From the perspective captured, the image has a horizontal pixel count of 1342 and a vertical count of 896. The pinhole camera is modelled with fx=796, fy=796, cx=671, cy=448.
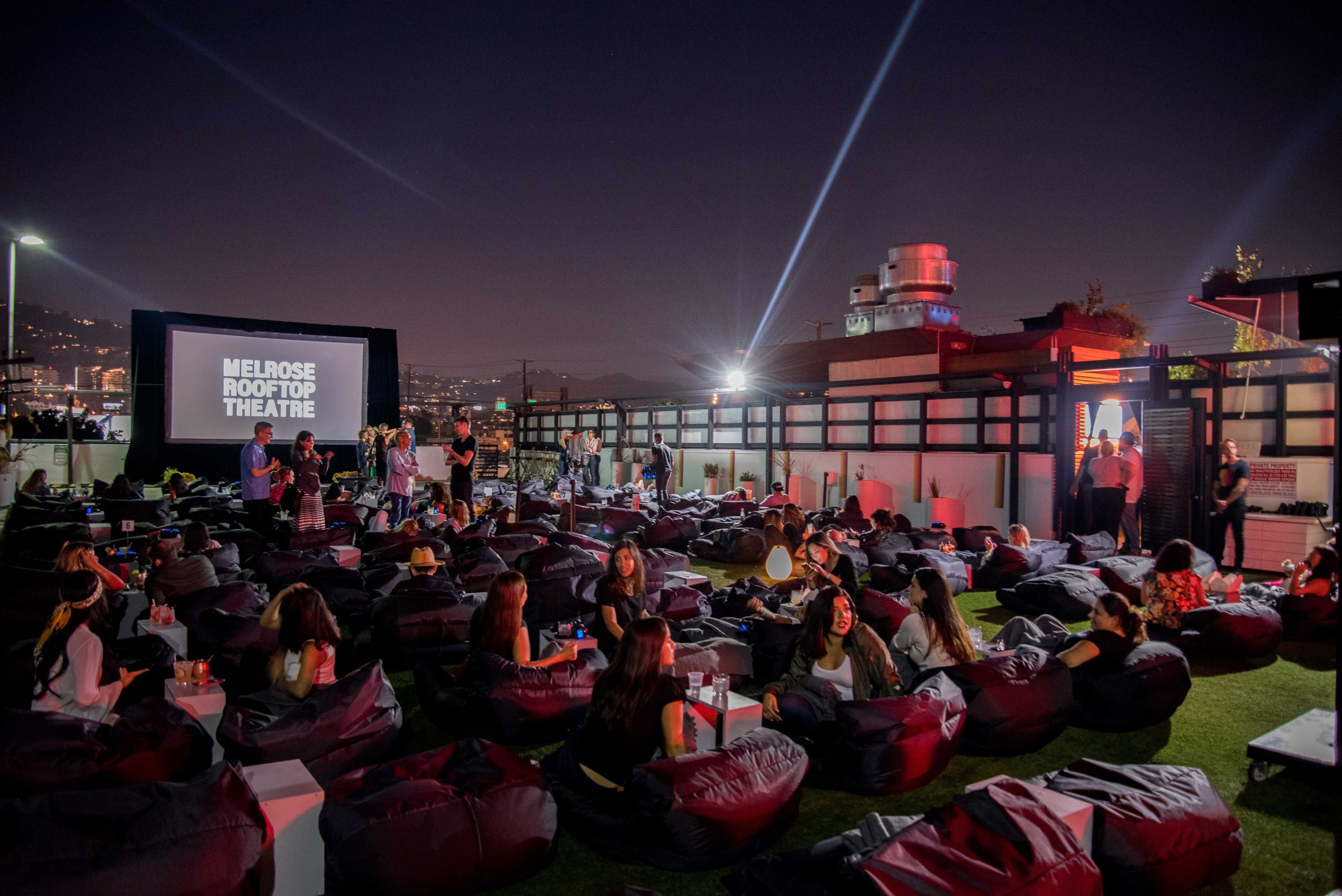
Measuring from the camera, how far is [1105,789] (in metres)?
2.33

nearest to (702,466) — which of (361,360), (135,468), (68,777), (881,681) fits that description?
(361,360)

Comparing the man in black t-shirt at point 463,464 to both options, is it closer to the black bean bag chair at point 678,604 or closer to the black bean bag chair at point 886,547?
the black bean bag chair at point 678,604

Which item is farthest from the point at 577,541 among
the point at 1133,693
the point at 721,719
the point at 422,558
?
the point at 1133,693

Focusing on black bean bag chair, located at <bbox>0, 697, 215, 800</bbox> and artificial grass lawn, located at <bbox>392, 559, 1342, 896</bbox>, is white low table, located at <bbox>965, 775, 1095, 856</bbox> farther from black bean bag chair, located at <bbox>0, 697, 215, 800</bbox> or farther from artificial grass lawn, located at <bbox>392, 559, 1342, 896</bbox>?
black bean bag chair, located at <bbox>0, 697, 215, 800</bbox>

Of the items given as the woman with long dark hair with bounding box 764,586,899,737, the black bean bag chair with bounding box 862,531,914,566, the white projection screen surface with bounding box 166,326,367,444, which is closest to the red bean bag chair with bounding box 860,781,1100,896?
the woman with long dark hair with bounding box 764,586,899,737

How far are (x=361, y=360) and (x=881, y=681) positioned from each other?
15.7m

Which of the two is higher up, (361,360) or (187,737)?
(361,360)

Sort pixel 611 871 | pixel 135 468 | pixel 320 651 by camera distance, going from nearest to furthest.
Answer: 1. pixel 611 871
2. pixel 320 651
3. pixel 135 468

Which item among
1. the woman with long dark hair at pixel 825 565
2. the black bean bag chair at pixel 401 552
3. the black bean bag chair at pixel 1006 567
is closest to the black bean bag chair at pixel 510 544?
the black bean bag chair at pixel 401 552

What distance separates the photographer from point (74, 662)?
10.3 feet

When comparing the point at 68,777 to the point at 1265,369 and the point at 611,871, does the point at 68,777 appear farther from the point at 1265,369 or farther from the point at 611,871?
the point at 1265,369

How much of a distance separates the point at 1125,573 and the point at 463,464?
6.45 metres

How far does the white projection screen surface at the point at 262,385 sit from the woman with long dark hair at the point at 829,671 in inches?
592

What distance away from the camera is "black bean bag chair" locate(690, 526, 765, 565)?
27.4 ft
